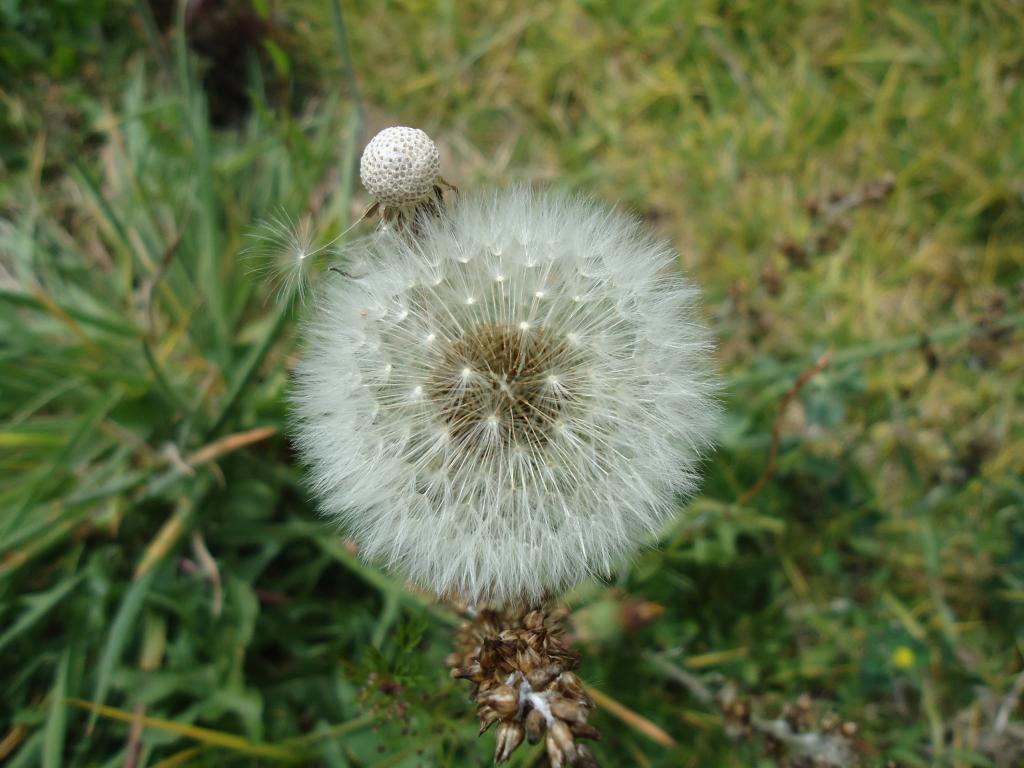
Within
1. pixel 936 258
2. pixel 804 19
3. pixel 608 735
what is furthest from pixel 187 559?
pixel 804 19

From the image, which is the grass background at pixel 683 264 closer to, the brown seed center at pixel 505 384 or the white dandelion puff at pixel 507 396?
the white dandelion puff at pixel 507 396

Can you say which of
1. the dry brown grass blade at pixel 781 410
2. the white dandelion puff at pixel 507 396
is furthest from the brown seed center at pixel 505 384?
the dry brown grass blade at pixel 781 410

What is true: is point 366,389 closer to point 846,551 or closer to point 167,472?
point 167,472

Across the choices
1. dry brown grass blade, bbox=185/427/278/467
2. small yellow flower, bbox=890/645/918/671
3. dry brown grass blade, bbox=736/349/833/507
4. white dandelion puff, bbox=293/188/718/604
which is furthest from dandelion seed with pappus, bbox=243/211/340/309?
small yellow flower, bbox=890/645/918/671

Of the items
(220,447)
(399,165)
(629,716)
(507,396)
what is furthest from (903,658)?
(220,447)

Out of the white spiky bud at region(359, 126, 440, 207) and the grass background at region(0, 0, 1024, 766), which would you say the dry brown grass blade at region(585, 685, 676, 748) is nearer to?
the grass background at region(0, 0, 1024, 766)

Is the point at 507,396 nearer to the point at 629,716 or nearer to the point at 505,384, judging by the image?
the point at 505,384
